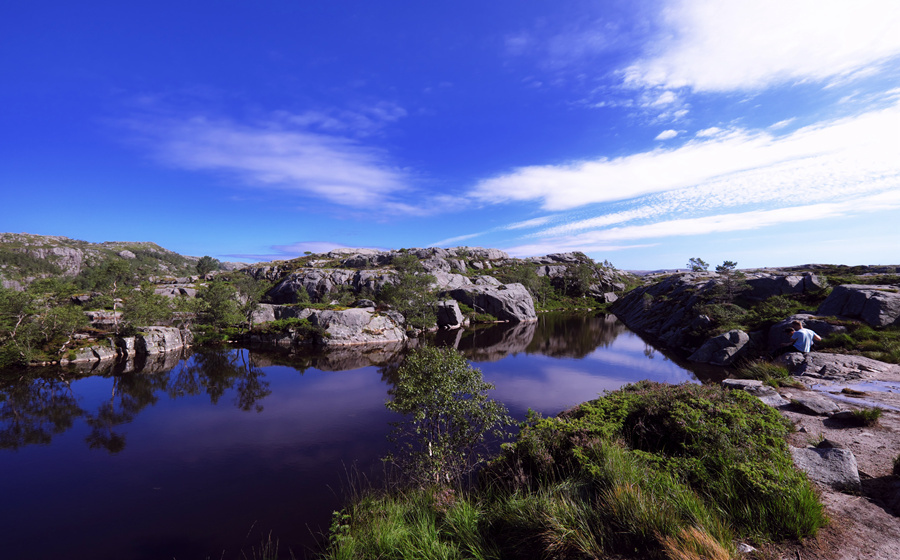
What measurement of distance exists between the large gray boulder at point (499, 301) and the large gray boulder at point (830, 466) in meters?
86.6

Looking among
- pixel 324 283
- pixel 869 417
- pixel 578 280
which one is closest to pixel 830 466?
pixel 869 417

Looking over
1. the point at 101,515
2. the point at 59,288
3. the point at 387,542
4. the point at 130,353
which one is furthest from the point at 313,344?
the point at 387,542

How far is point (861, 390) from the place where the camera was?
1838 cm

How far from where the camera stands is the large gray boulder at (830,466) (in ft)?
30.1

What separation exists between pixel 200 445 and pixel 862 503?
31.4 metres

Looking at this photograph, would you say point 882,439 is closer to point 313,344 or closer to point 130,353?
point 313,344

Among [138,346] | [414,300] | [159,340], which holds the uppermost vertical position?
[414,300]

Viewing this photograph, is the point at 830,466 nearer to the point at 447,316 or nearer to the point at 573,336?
the point at 573,336

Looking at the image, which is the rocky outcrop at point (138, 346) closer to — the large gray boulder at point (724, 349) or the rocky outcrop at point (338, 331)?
the rocky outcrop at point (338, 331)

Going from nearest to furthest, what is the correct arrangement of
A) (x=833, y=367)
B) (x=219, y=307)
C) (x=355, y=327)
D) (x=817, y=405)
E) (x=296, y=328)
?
(x=817, y=405) → (x=833, y=367) → (x=219, y=307) → (x=296, y=328) → (x=355, y=327)

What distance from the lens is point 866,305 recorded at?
3428 cm

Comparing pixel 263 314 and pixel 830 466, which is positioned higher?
pixel 830 466

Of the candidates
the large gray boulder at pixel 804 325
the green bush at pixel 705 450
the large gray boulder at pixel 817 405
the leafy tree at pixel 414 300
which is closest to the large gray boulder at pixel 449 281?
the leafy tree at pixel 414 300

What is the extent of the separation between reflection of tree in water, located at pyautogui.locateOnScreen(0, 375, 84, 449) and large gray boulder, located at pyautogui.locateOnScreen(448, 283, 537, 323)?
80.0 meters
